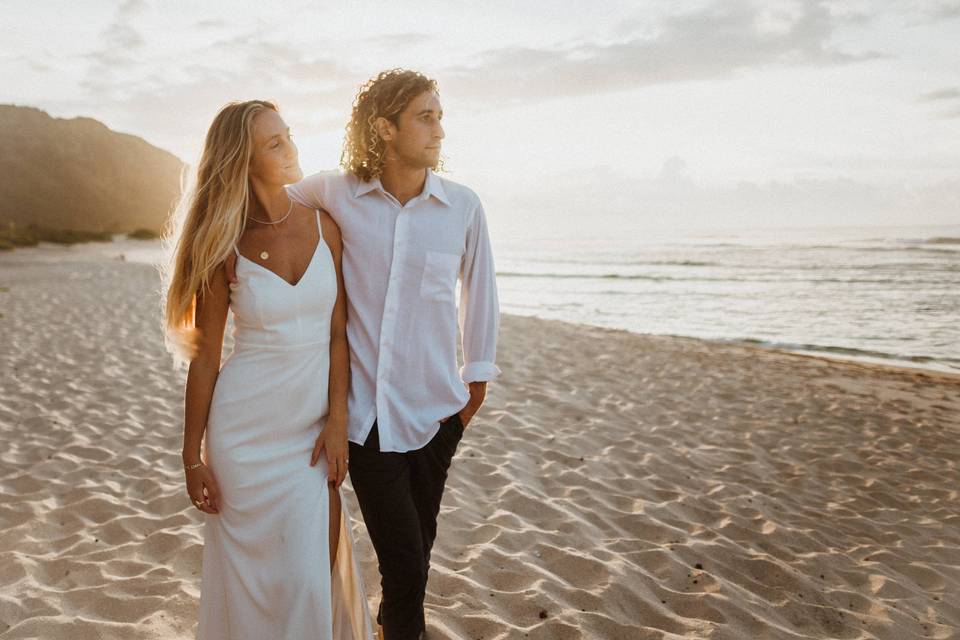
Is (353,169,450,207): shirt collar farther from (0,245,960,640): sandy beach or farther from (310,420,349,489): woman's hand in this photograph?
(0,245,960,640): sandy beach

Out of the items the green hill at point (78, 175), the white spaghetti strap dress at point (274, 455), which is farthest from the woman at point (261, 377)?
the green hill at point (78, 175)

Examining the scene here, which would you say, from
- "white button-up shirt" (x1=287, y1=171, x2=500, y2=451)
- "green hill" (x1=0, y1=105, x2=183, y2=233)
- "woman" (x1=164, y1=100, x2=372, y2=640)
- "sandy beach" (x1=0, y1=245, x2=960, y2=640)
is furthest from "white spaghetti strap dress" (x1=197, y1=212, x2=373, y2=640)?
"green hill" (x1=0, y1=105, x2=183, y2=233)

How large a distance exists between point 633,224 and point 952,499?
87.5m

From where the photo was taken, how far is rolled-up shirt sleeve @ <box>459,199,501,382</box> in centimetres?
253

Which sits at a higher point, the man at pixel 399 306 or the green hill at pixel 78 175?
the green hill at pixel 78 175

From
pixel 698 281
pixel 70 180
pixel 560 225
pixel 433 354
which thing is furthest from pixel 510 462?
pixel 70 180

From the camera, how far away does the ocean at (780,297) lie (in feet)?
42.2

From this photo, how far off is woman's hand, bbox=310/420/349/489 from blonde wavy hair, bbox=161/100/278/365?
47 cm

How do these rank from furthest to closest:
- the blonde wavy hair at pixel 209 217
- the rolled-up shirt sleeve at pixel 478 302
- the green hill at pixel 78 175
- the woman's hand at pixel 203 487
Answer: the green hill at pixel 78 175 < the rolled-up shirt sleeve at pixel 478 302 < the woman's hand at pixel 203 487 < the blonde wavy hair at pixel 209 217

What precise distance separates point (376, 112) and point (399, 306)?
670 mm

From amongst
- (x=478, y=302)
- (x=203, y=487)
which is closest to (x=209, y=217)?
(x=203, y=487)

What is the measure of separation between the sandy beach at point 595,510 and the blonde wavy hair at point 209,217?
1543 millimetres

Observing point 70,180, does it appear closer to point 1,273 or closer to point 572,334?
point 1,273

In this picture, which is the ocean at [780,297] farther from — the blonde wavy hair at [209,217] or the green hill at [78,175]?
the green hill at [78,175]
